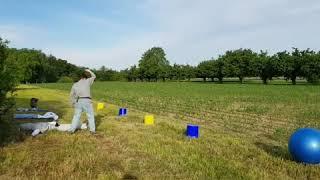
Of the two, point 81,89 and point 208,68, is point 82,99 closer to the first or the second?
point 81,89

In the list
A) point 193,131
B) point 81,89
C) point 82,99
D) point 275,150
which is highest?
point 81,89

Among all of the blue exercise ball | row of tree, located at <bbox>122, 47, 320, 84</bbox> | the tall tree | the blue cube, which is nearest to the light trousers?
the blue cube

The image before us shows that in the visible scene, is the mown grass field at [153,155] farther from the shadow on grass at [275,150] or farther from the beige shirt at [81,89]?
the beige shirt at [81,89]

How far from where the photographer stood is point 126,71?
508ft

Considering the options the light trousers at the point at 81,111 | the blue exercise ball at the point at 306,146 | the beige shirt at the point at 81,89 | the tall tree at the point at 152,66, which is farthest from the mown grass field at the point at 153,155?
the tall tree at the point at 152,66

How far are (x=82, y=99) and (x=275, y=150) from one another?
5.74m

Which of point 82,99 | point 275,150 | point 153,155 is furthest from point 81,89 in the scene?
point 275,150

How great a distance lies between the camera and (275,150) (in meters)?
10.9

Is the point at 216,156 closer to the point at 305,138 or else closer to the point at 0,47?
the point at 305,138

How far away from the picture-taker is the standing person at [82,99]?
13.0 m

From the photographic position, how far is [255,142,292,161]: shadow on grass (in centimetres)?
Answer: 997

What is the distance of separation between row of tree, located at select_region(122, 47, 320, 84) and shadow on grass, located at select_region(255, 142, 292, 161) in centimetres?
7179

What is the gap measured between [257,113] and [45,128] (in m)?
11.4

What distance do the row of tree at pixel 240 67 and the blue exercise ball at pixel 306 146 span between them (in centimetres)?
7394
